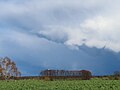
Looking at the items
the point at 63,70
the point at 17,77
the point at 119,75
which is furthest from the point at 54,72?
the point at 119,75

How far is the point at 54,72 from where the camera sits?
9075cm

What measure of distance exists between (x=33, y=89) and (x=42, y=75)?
5153cm

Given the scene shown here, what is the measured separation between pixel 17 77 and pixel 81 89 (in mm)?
53912

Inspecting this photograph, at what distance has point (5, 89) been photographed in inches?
1612

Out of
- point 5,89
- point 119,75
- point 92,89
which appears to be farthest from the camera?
point 119,75

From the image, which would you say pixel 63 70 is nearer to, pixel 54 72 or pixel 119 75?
pixel 54 72

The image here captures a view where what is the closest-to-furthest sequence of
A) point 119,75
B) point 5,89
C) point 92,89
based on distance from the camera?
point 92,89 < point 5,89 < point 119,75

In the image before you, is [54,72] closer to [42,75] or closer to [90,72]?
[42,75]

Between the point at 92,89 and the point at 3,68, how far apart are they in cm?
5652

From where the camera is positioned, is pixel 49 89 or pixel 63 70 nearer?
pixel 49 89

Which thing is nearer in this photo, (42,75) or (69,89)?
(69,89)

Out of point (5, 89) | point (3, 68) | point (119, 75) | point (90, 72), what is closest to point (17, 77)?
point (3, 68)

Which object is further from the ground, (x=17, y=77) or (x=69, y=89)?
(x=17, y=77)

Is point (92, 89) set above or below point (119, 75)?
below
